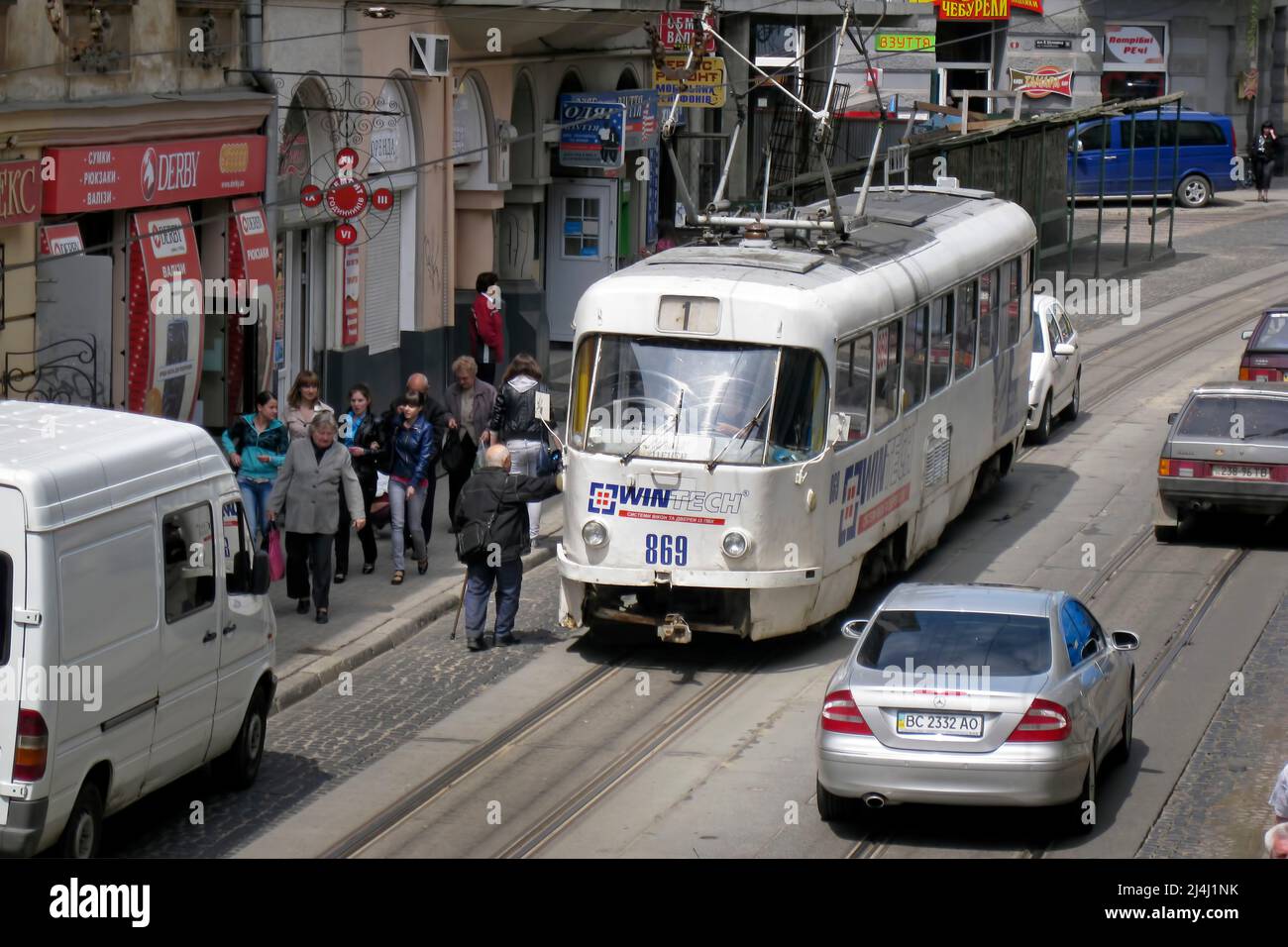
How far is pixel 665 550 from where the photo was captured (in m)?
15.0

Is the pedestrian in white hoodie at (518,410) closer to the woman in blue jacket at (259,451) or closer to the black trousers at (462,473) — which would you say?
the black trousers at (462,473)

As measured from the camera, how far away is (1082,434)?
25.6 meters

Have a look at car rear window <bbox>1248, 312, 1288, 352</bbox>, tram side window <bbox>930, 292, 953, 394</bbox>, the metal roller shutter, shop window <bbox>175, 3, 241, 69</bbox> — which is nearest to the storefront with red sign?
shop window <bbox>175, 3, 241, 69</bbox>

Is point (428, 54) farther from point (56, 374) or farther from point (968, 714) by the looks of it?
point (968, 714)

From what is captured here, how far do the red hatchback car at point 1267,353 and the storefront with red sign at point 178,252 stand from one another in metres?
12.2

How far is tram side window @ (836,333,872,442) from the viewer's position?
1552 cm

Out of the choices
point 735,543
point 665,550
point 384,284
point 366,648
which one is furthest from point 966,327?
point 384,284

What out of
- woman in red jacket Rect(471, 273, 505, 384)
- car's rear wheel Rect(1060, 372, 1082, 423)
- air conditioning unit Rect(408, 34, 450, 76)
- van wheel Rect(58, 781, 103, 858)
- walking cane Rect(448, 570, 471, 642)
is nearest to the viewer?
van wheel Rect(58, 781, 103, 858)

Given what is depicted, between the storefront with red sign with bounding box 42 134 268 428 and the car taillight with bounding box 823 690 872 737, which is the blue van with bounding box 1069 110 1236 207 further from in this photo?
the car taillight with bounding box 823 690 872 737

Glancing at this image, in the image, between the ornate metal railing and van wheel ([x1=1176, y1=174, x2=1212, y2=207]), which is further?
van wheel ([x1=1176, y1=174, x2=1212, y2=207])

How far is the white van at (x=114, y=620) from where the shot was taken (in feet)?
31.6

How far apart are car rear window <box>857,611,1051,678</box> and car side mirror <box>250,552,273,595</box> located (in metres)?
3.61

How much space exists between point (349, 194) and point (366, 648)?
276 inches

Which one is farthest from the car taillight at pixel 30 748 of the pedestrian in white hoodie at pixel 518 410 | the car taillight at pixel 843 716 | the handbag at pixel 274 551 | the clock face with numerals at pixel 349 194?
the clock face with numerals at pixel 349 194
